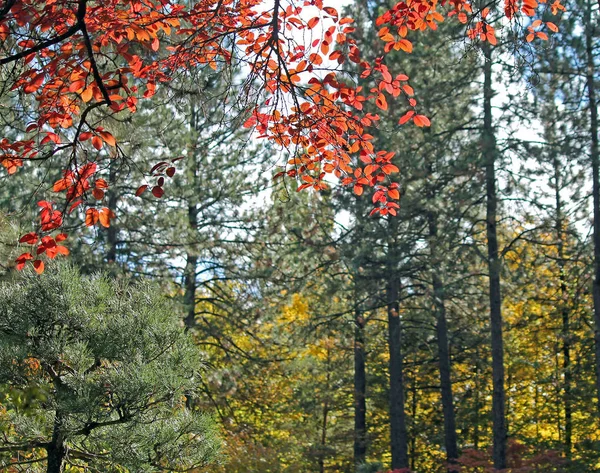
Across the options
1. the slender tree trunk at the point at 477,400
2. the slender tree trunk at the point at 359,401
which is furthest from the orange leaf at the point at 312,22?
the slender tree trunk at the point at 477,400

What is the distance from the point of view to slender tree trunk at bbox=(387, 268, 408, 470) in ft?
44.4

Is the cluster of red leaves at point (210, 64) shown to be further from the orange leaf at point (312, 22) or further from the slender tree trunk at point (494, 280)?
the slender tree trunk at point (494, 280)

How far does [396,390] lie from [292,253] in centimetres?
375

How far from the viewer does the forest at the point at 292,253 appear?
4484 mm

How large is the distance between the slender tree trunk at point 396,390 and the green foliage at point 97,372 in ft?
24.7

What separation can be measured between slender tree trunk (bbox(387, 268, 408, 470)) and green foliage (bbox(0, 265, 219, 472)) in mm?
7534

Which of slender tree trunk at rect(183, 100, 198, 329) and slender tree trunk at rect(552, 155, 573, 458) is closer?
slender tree trunk at rect(183, 100, 198, 329)

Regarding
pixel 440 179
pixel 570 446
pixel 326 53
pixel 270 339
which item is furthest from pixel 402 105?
pixel 326 53

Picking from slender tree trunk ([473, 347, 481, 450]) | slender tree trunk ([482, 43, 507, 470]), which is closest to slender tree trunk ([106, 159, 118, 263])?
slender tree trunk ([482, 43, 507, 470])

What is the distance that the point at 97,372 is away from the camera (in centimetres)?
589

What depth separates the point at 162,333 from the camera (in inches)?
240

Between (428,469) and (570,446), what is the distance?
478cm

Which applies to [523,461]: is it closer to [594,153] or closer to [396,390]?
[396,390]

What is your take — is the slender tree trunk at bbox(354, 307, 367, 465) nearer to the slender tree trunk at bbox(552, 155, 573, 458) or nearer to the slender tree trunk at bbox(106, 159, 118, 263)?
the slender tree trunk at bbox(552, 155, 573, 458)
